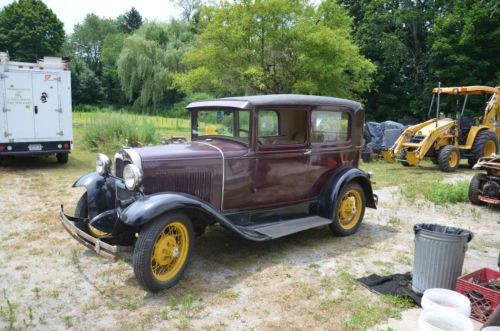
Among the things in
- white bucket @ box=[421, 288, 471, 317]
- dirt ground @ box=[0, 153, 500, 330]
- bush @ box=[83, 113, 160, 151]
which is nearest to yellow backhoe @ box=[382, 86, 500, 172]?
dirt ground @ box=[0, 153, 500, 330]

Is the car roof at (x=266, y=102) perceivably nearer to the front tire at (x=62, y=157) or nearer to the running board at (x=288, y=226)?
the running board at (x=288, y=226)

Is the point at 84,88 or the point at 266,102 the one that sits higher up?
the point at 84,88

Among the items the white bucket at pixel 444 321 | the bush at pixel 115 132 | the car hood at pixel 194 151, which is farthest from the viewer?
the bush at pixel 115 132

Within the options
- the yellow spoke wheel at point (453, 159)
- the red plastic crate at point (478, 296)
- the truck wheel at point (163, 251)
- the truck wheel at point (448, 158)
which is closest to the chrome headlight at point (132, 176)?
the truck wheel at point (163, 251)

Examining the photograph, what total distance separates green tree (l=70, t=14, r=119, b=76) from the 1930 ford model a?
64238mm

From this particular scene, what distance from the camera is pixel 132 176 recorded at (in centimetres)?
371

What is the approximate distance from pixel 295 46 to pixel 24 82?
1096 cm

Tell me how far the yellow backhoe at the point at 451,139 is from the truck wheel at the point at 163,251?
8.83 metres

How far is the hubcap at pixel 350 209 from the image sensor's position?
5.32 m

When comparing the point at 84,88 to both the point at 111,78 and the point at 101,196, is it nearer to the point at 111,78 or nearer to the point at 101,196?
the point at 111,78

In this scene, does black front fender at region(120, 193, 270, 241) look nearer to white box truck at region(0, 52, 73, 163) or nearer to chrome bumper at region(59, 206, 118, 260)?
chrome bumper at region(59, 206, 118, 260)

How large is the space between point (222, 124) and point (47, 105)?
6689 mm

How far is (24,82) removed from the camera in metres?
9.29

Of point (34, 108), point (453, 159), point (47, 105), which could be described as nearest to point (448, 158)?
point (453, 159)
